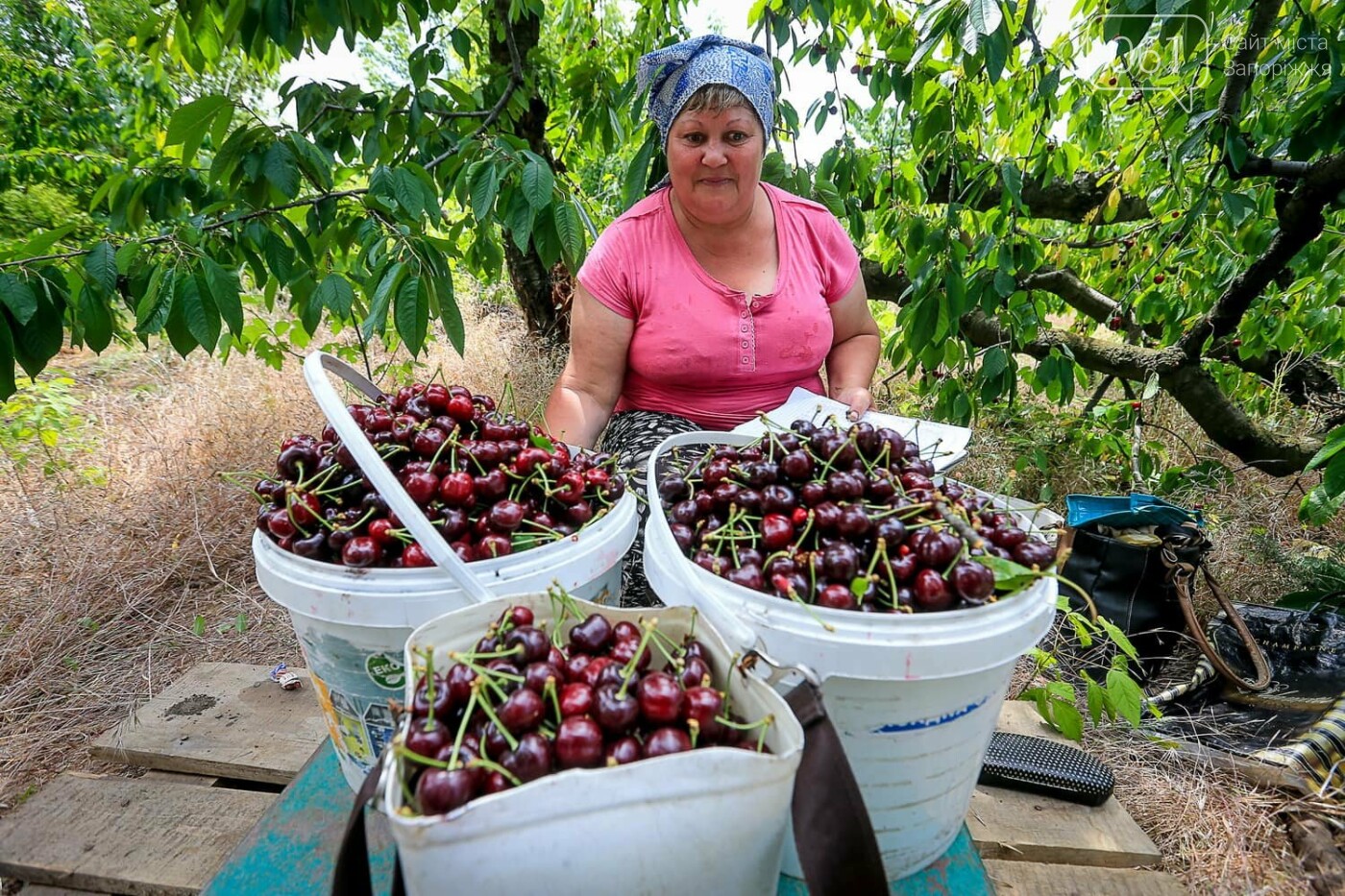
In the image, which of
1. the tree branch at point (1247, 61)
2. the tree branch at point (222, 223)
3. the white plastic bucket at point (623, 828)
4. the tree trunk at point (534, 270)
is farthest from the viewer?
the tree trunk at point (534, 270)

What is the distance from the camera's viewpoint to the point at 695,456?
143cm

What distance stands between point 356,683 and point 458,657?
19.1 inches

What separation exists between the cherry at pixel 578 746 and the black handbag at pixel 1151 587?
214 cm

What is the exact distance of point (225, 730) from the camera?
1.68m

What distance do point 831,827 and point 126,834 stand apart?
152 centimetres

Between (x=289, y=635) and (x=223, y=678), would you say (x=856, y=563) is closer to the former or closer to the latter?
(x=223, y=678)

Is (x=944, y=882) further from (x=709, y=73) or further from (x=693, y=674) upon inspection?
(x=709, y=73)

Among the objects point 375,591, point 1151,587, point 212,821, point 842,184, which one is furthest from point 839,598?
point 842,184

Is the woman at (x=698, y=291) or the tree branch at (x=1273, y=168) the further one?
the tree branch at (x=1273, y=168)

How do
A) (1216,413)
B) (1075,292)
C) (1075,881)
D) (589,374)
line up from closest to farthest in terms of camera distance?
(1075,881), (589,374), (1216,413), (1075,292)

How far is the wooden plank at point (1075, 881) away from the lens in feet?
4.22

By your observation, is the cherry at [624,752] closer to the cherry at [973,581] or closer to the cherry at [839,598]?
the cherry at [839,598]

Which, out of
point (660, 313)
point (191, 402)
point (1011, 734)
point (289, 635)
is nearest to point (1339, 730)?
point (1011, 734)

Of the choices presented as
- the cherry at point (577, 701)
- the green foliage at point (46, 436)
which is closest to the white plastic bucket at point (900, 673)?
the cherry at point (577, 701)
